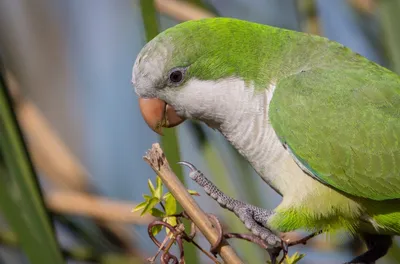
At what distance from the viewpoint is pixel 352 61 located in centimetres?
129

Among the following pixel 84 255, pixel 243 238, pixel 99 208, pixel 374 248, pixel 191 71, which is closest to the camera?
pixel 243 238

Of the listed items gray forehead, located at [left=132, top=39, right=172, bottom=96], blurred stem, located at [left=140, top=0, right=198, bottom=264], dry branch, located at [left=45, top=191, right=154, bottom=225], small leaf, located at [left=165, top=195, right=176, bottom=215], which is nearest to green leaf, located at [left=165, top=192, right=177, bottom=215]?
small leaf, located at [left=165, top=195, right=176, bottom=215]

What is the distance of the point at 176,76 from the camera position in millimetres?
1235

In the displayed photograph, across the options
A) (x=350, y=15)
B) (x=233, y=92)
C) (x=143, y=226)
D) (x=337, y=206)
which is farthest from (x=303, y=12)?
(x=143, y=226)

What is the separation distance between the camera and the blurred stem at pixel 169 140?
1.11m

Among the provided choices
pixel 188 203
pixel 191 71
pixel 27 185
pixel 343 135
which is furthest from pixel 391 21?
pixel 27 185

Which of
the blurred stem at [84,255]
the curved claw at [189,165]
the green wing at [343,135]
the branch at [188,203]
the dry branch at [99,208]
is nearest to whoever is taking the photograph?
the branch at [188,203]

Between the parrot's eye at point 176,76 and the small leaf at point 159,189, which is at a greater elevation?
the parrot's eye at point 176,76

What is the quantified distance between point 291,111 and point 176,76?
23cm

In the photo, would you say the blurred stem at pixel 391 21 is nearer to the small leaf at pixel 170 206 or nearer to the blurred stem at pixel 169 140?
the blurred stem at pixel 169 140

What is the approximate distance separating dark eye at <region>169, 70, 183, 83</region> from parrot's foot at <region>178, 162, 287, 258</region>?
22 cm

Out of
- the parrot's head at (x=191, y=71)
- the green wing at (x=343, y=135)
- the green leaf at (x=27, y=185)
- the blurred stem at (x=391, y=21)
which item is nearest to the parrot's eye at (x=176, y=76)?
the parrot's head at (x=191, y=71)

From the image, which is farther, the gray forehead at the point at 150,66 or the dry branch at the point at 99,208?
the dry branch at the point at 99,208

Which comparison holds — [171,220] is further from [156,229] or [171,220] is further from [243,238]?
[243,238]
